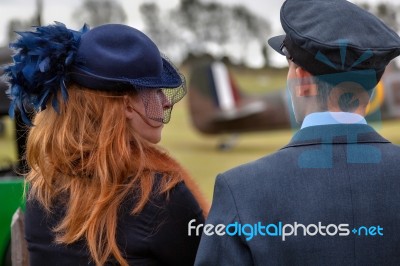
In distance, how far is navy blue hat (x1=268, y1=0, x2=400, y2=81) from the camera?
124cm

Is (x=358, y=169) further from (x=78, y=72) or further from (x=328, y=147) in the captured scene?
(x=78, y=72)

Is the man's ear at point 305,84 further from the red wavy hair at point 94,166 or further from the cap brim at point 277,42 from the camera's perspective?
the red wavy hair at point 94,166

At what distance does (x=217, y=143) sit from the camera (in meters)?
20.2

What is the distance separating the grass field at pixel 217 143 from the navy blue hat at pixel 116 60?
34.5 feet

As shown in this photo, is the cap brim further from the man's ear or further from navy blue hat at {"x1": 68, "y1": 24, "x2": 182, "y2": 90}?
navy blue hat at {"x1": 68, "y1": 24, "x2": 182, "y2": 90}

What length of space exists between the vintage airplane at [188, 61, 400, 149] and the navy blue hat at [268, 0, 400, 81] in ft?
51.5

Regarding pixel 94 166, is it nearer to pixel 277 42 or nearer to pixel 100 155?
pixel 100 155

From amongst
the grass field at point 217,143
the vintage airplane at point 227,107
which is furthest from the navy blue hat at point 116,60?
the vintage airplane at point 227,107

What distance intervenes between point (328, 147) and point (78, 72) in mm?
675

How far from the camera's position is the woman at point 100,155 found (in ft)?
4.78

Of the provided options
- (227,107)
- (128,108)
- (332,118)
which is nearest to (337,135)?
(332,118)

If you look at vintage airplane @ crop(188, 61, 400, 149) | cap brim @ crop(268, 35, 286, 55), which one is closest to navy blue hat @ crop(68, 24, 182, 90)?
cap brim @ crop(268, 35, 286, 55)

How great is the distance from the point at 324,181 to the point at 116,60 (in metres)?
0.63

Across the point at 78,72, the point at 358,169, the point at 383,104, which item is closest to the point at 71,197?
the point at 78,72
